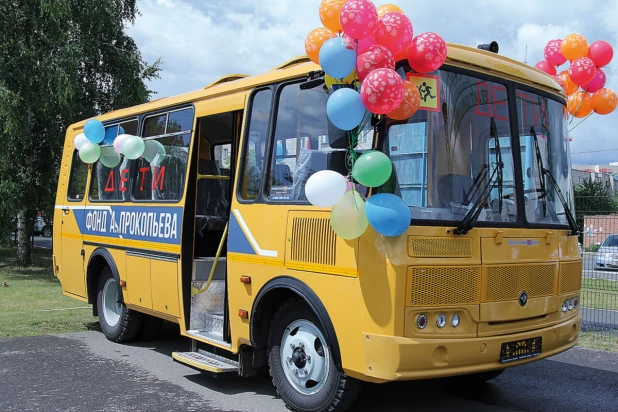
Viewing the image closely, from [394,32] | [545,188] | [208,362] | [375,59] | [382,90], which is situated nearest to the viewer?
[382,90]

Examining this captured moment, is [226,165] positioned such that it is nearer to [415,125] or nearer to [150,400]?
[150,400]

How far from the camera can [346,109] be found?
174 inches

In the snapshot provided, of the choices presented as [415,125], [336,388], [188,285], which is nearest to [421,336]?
[336,388]

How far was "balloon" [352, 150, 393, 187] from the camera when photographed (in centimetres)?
429

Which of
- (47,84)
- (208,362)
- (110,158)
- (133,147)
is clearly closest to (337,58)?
(208,362)

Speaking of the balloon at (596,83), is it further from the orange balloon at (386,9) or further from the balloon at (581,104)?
the orange balloon at (386,9)

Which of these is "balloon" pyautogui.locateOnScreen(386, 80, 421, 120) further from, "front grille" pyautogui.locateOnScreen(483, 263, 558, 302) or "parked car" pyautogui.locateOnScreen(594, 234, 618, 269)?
"parked car" pyautogui.locateOnScreen(594, 234, 618, 269)

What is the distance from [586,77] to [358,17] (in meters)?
3.97

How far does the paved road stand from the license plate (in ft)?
2.71

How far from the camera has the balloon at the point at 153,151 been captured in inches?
297

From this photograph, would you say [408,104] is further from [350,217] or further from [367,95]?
[350,217]

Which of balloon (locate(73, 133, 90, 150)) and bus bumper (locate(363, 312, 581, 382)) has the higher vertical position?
balloon (locate(73, 133, 90, 150))

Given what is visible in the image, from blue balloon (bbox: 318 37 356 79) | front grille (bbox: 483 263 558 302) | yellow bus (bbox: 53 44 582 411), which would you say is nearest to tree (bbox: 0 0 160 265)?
yellow bus (bbox: 53 44 582 411)

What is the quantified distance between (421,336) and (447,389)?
211 cm
